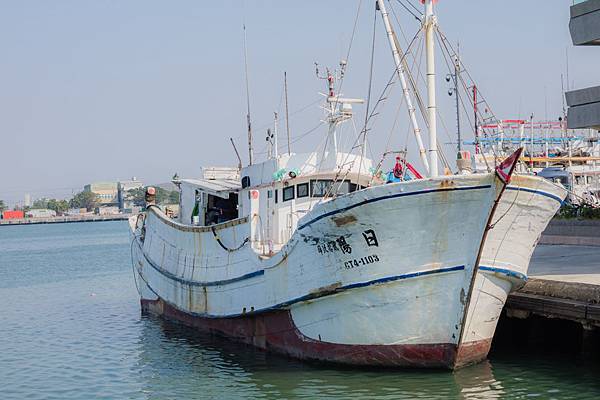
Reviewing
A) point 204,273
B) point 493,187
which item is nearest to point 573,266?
point 493,187

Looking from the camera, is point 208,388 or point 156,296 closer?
point 208,388

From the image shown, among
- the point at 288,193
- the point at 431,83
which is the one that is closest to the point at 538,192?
the point at 431,83


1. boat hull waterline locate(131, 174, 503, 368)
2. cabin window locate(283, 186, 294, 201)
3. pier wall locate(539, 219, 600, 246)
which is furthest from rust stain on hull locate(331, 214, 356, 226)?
pier wall locate(539, 219, 600, 246)

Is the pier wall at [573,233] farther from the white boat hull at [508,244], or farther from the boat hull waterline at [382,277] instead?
the boat hull waterline at [382,277]

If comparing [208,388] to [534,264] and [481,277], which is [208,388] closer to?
[481,277]

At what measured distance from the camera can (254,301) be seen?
1579cm

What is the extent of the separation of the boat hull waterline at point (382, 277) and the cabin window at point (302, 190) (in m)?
2.04

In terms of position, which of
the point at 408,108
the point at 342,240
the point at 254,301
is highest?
the point at 408,108

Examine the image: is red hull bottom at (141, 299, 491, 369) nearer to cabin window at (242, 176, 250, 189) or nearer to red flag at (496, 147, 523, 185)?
red flag at (496, 147, 523, 185)

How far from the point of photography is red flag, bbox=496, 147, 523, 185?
1181cm

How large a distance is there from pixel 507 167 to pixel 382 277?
2680 mm

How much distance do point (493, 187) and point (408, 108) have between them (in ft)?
9.84

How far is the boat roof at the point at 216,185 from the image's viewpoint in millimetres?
20109

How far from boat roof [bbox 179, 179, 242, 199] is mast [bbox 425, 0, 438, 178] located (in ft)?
24.7
